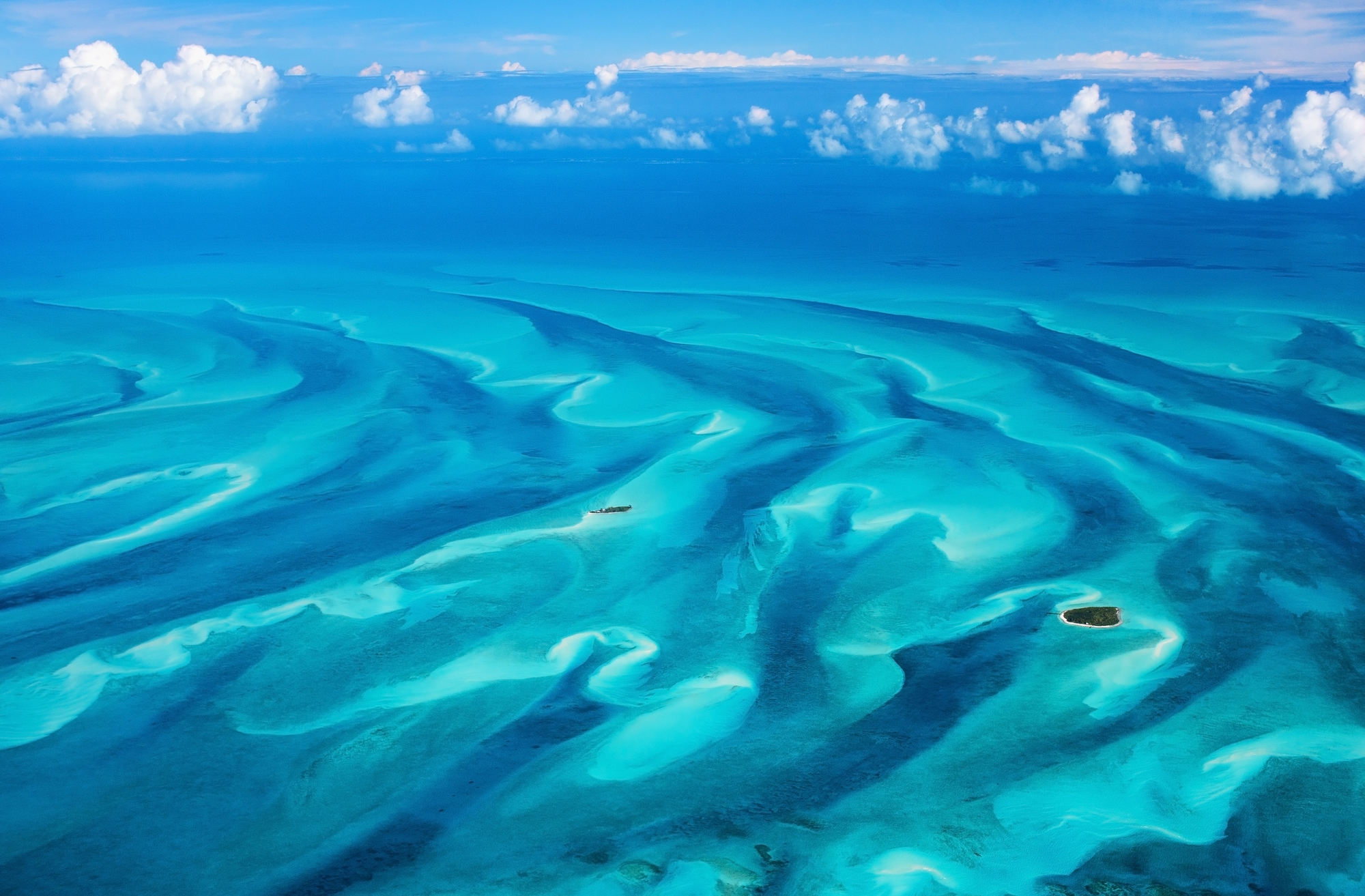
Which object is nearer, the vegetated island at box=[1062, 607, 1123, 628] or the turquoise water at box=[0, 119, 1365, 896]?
the turquoise water at box=[0, 119, 1365, 896]

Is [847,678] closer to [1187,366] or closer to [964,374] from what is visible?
[964,374]

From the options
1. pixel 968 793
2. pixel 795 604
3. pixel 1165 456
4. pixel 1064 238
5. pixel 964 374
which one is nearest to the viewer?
pixel 968 793

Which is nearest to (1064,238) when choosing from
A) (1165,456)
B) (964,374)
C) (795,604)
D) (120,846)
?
(964,374)

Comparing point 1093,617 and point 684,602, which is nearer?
point 1093,617
